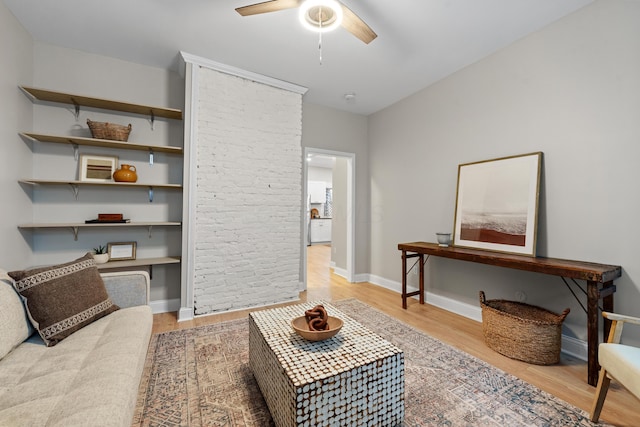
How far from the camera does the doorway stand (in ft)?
12.9

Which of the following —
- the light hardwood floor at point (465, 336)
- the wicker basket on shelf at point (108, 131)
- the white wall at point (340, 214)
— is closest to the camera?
the light hardwood floor at point (465, 336)

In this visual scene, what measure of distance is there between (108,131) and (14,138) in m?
0.64

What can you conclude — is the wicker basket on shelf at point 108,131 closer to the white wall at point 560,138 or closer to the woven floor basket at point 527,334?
the white wall at point 560,138

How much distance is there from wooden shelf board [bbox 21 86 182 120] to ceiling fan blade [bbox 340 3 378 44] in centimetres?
194

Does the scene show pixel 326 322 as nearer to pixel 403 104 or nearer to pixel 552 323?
pixel 552 323

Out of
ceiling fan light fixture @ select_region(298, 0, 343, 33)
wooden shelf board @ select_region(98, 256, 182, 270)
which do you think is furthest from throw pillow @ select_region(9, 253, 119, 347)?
ceiling fan light fixture @ select_region(298, 0, 343, 33)

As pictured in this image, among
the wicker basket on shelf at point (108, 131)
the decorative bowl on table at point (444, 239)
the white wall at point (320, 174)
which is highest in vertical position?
the white wall at point (320, 174)

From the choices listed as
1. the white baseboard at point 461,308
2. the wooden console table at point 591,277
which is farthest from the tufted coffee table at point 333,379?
the white baseboard at point 461,308

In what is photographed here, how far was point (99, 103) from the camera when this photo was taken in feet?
8.70

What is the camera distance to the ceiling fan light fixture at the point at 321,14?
1.73m

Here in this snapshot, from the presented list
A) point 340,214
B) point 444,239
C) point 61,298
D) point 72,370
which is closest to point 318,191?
point 340,214

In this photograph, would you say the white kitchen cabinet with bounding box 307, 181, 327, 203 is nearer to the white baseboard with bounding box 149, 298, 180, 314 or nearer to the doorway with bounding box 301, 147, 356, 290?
the doorway with bounding box 301, 147, 356, 290

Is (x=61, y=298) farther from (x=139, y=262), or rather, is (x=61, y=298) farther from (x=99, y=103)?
(x=99, y=103)

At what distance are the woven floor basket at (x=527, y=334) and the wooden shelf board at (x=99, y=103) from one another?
360 cm
